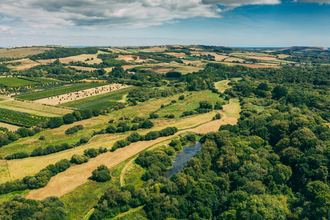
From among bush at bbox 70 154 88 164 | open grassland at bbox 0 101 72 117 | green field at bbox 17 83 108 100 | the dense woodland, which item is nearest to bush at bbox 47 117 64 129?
the dense woodland

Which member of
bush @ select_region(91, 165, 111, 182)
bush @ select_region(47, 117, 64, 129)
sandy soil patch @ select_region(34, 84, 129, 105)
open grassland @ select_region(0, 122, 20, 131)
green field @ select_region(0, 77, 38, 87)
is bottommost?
bush @ select_region(91, 165, 111, 182)

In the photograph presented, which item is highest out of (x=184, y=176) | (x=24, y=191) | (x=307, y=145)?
(x=307, y=145)

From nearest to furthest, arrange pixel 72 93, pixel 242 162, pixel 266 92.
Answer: pixel 242 162, pixel 266 92, pixel 72 93

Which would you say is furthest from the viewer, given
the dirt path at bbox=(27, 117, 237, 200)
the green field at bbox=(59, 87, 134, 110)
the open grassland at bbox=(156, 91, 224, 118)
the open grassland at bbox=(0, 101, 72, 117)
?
the green field at bbox=(59, 87, 134, 110)

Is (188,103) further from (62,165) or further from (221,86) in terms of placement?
(62,165)

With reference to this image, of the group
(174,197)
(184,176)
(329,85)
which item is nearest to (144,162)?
(184,176)

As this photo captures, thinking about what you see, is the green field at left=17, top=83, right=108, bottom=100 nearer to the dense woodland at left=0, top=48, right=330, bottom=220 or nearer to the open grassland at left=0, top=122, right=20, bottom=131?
the open grassland at left=0, top=122, right=20, bottom=131

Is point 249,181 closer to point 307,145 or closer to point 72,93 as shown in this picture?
point 307,145
